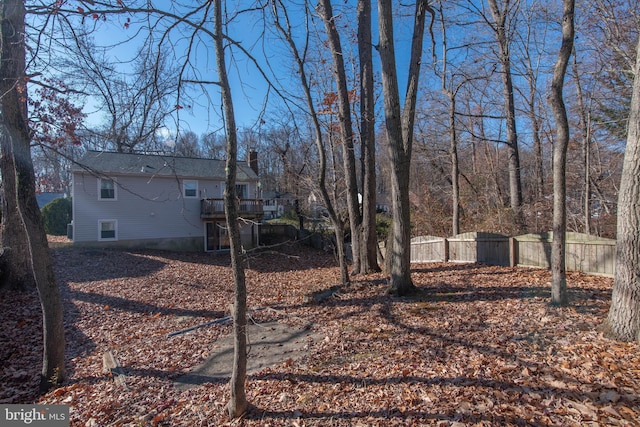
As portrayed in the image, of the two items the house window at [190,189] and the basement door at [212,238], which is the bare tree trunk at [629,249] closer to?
the basement door at [212,238]

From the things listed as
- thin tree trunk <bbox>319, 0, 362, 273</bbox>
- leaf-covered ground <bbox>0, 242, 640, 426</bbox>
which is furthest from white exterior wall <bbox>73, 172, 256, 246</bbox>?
leaf-covered ground <bbox>0, 242, 640, 426</bbox>

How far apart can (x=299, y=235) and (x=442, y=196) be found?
418 inches

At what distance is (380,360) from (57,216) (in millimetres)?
26007

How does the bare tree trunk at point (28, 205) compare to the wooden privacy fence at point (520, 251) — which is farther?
the wooden privacy fence at point (520, 251)

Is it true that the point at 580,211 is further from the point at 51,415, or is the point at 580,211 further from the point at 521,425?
the point at 51,415

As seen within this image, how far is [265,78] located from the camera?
416 cm

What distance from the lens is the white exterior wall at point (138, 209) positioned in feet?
52.6

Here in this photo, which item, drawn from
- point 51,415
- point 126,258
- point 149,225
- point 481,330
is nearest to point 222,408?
point 51,415

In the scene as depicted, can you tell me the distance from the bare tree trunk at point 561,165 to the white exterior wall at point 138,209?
1385cm

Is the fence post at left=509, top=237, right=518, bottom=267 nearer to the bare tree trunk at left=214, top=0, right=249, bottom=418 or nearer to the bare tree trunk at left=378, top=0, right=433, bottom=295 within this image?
the bare tree trunk at left=378, top=0, right=433, bottom=295

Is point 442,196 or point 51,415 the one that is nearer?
point 51,415

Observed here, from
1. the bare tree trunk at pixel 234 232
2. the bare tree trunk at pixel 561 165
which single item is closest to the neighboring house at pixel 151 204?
the bare tree trunk at pixel 234 232

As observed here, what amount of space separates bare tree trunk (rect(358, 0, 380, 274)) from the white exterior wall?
30.7ft

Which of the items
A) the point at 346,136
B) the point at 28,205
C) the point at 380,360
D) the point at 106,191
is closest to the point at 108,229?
the point at 106,191
